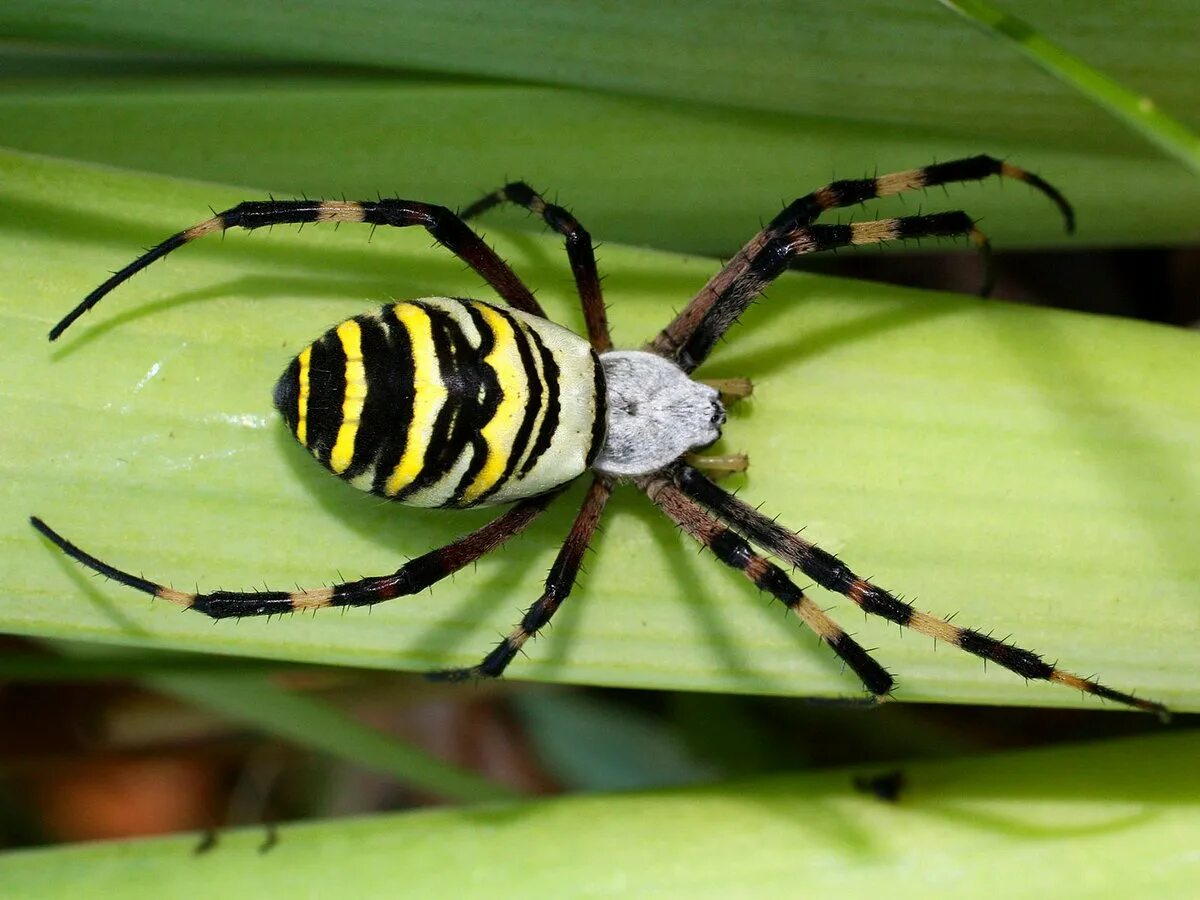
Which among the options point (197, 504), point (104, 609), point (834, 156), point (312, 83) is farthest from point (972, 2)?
point (104, 609)

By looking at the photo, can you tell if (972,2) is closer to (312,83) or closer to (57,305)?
(312,83)

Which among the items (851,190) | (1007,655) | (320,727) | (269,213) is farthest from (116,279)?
(1007,655)

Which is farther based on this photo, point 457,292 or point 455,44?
point 457,292

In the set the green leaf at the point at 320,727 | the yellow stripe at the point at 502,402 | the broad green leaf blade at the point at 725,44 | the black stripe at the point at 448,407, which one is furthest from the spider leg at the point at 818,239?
the green leaf at the point at 320,727

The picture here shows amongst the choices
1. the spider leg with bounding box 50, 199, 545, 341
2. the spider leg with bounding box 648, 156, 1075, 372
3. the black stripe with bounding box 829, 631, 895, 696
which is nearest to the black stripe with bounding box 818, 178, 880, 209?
the spider leg with bounding box 648, 156, 1075, 372

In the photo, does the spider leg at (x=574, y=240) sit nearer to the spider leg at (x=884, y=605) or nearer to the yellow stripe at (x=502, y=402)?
the yellow stripe at (x=502, y=402)

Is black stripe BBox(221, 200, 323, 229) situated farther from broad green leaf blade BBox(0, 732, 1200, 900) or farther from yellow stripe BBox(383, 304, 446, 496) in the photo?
broad green leaf blade BBox(0, 732, 1200, 900)

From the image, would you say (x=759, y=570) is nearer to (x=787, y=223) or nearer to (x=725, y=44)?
(x=787, y=223)
